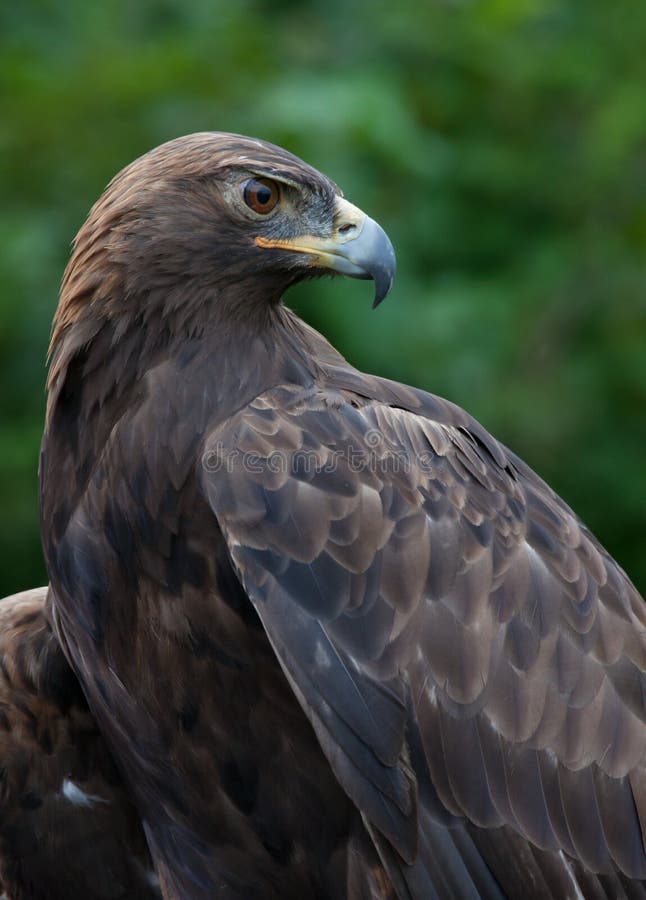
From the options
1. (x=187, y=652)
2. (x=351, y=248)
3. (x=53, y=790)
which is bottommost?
(x=53, y=790)

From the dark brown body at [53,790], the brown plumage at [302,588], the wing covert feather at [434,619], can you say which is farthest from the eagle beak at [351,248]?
the dark brown body at [53,790]

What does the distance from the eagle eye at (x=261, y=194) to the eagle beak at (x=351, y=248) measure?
89mm

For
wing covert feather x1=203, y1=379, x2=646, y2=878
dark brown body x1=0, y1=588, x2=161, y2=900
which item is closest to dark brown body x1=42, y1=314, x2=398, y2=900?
wing covert feather x1=203, y1=379, x2=646, y2=878

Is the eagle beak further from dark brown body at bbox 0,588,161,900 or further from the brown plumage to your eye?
dark brown body at bbox 0,588,161,900

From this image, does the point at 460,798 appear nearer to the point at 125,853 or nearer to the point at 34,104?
the point at 125,853

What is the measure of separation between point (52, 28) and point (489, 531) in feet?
11.4

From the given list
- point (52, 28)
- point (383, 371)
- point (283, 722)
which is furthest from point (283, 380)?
point (52, 28)

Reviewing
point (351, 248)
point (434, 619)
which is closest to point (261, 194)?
point (351, 248)

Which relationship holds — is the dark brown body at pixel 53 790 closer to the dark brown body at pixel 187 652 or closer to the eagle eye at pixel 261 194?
the dark brown body at pixel 187 652

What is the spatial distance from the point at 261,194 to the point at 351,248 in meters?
0.26

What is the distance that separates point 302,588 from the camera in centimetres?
354

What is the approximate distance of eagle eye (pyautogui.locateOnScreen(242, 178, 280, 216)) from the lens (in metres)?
3.82

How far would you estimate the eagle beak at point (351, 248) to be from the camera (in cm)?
389

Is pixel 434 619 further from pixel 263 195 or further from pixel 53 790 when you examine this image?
pixel 53 790
